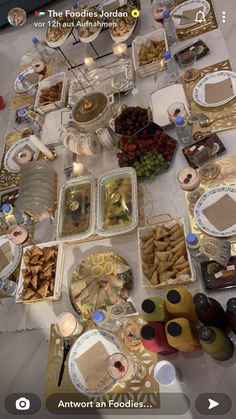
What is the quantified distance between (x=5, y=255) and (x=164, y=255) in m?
0.90

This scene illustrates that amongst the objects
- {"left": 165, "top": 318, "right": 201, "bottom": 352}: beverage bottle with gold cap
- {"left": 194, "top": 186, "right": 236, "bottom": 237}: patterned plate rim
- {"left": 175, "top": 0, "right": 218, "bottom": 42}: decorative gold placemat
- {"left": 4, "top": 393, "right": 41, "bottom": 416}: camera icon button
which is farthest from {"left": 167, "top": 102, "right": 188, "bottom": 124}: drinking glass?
{"left": 4, "top": 393, "right": 41, "bottom": 416}: camera icon button

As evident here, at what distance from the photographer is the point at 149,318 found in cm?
156

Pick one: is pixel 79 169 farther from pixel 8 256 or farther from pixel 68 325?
pixel 68 325

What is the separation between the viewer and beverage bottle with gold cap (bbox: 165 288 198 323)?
4.97 feet

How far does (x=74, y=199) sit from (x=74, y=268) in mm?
379

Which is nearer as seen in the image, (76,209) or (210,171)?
(210,171)

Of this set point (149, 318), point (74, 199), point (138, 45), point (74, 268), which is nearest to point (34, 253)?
point (74, 268)

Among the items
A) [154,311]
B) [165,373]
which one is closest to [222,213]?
[154,311]

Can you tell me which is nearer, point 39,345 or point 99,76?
point 39,345

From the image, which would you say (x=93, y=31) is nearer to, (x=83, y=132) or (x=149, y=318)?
(x=83, y=132)

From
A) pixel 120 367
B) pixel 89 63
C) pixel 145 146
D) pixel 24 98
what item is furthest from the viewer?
pixel 24 98

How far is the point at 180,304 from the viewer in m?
1.51

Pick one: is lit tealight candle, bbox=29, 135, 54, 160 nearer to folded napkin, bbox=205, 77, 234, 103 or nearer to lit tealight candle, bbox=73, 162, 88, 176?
lit tealight candle, bbox=73, 162, 88, 176

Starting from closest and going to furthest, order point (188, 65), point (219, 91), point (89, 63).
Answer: point (219, 91)
point (188, 65)
point (89, 63)
